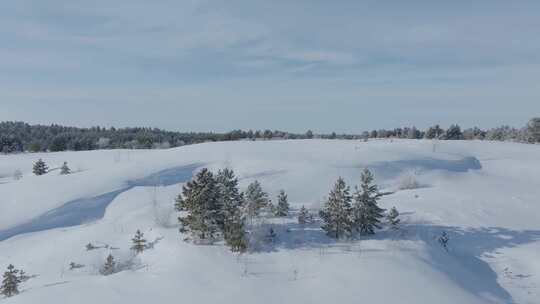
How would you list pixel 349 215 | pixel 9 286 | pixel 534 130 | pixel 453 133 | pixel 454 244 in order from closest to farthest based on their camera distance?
pixel 9 286, pixel 349 215, pixel 454 244, pixel 534 130, pixel 453 133

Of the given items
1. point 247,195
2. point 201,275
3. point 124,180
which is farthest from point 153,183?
point 201,275

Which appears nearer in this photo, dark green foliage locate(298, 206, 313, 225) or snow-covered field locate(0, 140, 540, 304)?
snow-covered field locate(0, 140, 540, 304)

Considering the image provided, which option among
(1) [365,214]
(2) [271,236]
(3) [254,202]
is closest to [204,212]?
(2) [271,236]

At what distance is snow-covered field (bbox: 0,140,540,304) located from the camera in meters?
9.23

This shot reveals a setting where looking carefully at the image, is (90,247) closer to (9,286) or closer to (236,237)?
(9,286)

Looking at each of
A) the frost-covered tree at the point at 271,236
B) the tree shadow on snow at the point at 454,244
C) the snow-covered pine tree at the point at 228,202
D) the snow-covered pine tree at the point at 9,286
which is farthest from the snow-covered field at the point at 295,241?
the snow-covered pine tree at the point at 228,202

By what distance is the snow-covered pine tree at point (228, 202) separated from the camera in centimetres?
1201

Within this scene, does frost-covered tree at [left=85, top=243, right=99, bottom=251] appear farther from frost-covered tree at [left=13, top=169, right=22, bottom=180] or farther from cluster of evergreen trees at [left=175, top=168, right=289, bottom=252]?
frost-covered tree at [left=13, top=169, right=22, bottom=180]

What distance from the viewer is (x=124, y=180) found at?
22922 mm

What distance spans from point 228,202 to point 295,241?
246cm

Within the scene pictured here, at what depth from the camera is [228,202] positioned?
1267 cm

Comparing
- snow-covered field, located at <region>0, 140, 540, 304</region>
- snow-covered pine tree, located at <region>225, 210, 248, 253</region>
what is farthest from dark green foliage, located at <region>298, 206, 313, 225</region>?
snow-covered pine tree, located at <region>225, 210, 248, 253</region>

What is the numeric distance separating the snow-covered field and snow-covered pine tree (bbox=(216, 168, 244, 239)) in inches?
34.2

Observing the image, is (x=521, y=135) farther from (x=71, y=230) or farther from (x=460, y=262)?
(x=71, y=230)
